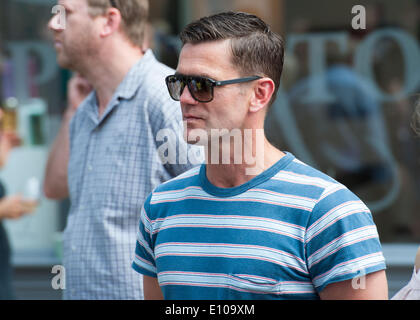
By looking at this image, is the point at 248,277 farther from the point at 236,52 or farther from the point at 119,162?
the point at 119,162

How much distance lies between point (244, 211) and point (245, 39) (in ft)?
1.72

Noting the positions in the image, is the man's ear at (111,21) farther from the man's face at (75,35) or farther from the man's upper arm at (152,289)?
the man's upper arm at (152,289)

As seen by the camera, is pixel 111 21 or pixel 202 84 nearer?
pixel 202 84

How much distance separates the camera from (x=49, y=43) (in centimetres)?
620

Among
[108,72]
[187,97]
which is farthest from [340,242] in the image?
[108,72]

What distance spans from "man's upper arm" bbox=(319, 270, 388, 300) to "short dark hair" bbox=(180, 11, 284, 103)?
0.63 m

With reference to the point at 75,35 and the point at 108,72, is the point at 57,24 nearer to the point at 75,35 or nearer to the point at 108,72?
the point at 75,35

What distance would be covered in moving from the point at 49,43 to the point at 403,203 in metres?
3.36

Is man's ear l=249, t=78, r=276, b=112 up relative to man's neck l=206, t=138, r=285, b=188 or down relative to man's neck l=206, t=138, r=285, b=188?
up

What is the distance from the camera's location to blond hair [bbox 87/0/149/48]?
3.19 metres

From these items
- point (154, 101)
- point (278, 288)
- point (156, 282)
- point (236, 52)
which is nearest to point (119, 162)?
point (154, 101)

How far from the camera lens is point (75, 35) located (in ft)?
10.3

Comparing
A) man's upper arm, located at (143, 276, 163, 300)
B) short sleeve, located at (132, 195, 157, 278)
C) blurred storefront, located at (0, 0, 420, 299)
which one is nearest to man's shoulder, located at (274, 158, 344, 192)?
short sleeve, located at (132, 195, 157, 278)

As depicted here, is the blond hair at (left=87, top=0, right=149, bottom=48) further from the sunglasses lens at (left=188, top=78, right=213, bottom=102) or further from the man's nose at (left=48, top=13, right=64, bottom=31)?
the sunglasses lens at (left=188, top=78, right=213, bottom=102)
